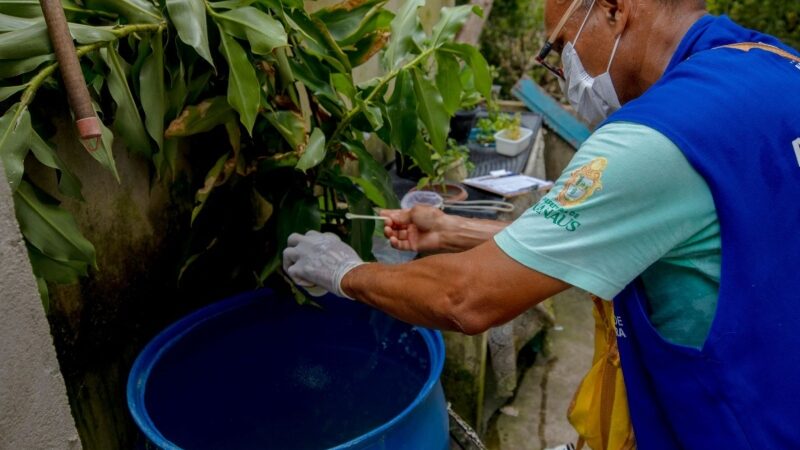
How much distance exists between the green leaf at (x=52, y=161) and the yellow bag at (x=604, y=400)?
38.7 inches

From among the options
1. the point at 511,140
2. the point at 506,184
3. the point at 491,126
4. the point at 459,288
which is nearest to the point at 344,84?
the point at 459,288

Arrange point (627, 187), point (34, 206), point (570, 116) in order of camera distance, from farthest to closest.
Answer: point (570, 116), point (34, 206), point (627, 187)

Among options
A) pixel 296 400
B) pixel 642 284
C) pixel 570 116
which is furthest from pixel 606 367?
pixel 570 116

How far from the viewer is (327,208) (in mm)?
1714

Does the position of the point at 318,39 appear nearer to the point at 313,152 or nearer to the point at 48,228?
the point at 313,152

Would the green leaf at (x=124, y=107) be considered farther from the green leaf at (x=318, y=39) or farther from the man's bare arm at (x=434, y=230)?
the man's bare arm at (x=434, y=230)

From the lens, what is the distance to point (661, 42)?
3.92ft

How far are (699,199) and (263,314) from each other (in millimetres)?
1054

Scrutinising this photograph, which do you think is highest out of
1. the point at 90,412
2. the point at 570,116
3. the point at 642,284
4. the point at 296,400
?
the point at 642,284

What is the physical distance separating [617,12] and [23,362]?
1.06 metres

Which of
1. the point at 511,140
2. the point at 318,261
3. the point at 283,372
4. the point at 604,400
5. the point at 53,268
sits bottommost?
the point at 511,140

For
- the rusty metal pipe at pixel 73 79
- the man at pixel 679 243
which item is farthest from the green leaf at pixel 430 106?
the rusty metal pipe at pixel 73 79

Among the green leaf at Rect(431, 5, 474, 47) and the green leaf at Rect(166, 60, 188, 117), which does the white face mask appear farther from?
the green leaf at Rect(166, 60, 188, 117)

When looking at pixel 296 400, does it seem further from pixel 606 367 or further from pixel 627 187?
pixel 627 187
